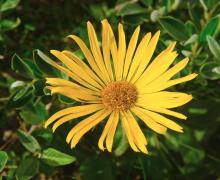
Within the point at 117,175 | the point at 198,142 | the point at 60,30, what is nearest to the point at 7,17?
the point at 60,30

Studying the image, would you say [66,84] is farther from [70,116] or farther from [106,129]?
[106,129]

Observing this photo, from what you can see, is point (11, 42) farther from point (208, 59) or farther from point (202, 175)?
point (202, 175)

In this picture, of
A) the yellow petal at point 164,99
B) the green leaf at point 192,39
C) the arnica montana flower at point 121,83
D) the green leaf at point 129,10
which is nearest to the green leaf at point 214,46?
the green leaf at point 192,39

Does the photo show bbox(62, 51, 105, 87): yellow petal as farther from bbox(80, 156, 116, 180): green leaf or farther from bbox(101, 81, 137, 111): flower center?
bbox(80, 156, 116, 180): green leaf

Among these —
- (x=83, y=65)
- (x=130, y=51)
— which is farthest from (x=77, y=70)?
(x=130, y=51)

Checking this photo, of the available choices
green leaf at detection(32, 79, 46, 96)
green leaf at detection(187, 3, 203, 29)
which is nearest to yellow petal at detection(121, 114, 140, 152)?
green leaf at detection(32, 79, 46, 96)

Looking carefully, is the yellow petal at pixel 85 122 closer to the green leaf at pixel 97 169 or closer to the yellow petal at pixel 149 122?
the yellow petal at pixel 149 122
